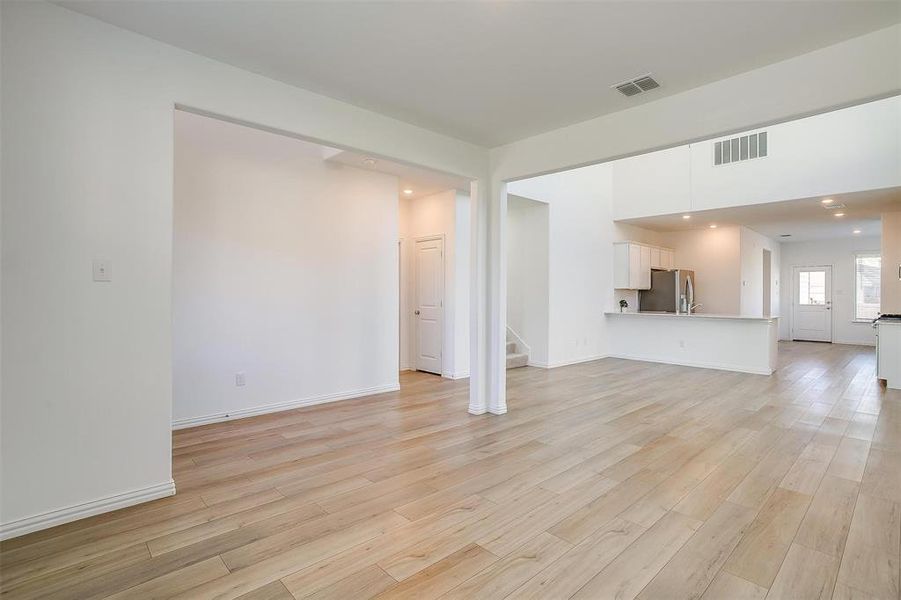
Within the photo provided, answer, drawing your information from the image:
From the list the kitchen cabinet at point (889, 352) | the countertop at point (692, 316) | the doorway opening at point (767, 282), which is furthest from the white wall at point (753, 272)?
the kitchen cabinet at point (889, 352)

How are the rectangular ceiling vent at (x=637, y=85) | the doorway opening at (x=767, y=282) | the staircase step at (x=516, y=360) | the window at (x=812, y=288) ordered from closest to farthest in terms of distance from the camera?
the rectangular ceiling vent at (x=637, y=85)
the staircase step at (x=516, y=360)
the doorway opening at (x=767, y=282)
the window at (x=812, y=288)

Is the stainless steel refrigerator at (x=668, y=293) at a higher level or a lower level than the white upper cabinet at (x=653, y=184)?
lower

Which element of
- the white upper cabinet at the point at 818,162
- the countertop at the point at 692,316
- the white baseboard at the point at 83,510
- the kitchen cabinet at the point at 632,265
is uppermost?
the white upper cabinet at the point at 818,162

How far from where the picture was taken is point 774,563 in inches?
79.8

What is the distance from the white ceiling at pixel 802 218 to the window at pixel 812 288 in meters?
1.23

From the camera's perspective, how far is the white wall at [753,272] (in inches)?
352

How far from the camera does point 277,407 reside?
15.1 feet

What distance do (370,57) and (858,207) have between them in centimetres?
804

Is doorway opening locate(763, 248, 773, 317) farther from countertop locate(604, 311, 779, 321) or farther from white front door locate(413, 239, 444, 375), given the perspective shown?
white front door locate(413, 239, 444, 375)

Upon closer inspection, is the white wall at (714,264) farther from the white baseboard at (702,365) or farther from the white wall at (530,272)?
the white wall at (530,272)

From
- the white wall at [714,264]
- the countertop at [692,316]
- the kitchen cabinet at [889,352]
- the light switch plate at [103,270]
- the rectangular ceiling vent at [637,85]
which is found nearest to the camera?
the light switch plate at [103,270]

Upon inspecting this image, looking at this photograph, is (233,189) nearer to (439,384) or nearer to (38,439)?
(38,439)

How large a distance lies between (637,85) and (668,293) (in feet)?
20.5

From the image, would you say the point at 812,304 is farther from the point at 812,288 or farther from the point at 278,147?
the point at 278,147
